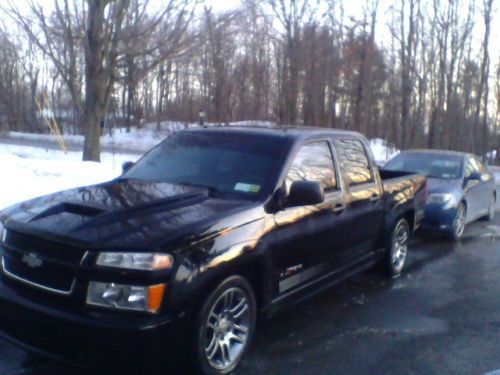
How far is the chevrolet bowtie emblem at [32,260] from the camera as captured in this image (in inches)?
158

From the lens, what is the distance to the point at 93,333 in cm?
372

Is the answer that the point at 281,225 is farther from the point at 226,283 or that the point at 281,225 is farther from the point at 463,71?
the point at 463,71

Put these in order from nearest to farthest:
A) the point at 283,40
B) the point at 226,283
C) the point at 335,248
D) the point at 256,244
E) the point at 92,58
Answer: the point at 226,283 < the point at 256,244 < the point at 335,248 < the point at 92,58 < the point at 283,40

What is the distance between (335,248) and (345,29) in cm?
3059

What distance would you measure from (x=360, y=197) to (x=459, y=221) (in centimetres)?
467

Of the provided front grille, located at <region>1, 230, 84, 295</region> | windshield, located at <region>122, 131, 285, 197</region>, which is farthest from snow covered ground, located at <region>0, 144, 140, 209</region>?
front grille, located at <region>1, 230, 84, 295</region>

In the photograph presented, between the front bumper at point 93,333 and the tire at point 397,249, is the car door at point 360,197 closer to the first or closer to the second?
the tire at point 397,249

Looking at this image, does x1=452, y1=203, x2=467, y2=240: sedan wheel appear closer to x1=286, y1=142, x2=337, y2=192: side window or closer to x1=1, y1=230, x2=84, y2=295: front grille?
x1=286, y1=142, x2=337, y2=192: side window

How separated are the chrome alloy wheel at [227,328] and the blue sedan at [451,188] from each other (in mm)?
6117

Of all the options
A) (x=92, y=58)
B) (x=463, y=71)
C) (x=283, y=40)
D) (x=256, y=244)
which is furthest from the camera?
(x=463, y=71)

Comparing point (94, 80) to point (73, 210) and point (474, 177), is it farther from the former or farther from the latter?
point (73, 210)

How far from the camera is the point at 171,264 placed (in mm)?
3859

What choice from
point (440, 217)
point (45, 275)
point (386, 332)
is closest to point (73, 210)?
point (45, 275)

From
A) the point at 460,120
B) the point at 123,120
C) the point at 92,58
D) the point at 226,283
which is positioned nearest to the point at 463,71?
the point at 460,120
